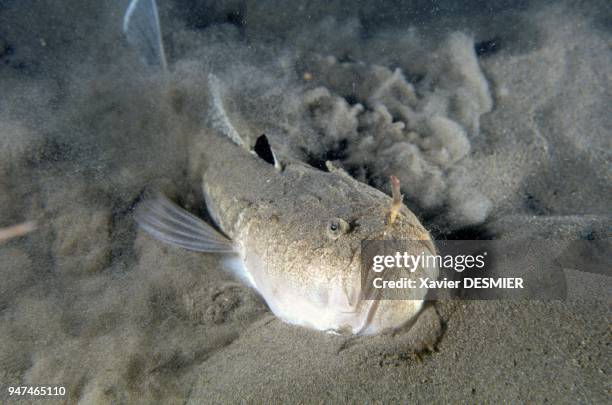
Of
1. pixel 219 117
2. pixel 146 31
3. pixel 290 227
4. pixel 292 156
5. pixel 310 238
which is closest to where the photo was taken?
pixel 310 238

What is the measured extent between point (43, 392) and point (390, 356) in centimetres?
207

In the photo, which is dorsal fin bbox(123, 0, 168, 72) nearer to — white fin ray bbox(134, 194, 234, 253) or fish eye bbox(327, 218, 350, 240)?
white fin ray bbox(134, 194, 234, 253)

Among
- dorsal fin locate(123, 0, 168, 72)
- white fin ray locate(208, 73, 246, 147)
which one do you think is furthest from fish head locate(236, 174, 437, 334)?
dorsal fin locate(123, 0, 168, 72)

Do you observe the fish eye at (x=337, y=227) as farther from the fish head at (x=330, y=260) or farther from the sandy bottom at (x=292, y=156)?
the sandy bottom at (x=292, y=156)

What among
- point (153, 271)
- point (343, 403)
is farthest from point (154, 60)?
point (343, 403)

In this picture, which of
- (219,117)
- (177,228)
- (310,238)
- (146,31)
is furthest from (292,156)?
(146,31)

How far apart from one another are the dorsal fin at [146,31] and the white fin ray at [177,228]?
8.01 ft

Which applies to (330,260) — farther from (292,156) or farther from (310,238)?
(292,156)

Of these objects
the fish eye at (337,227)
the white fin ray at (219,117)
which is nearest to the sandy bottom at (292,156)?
the white fin ray at (219,117)

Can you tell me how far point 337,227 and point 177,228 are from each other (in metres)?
1.76

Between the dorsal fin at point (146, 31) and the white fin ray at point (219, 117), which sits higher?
the dorsal fin at point (146, 31)

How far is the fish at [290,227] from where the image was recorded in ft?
6.57

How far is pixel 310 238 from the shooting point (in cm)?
221

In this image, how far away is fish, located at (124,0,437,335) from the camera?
200 centimetres
